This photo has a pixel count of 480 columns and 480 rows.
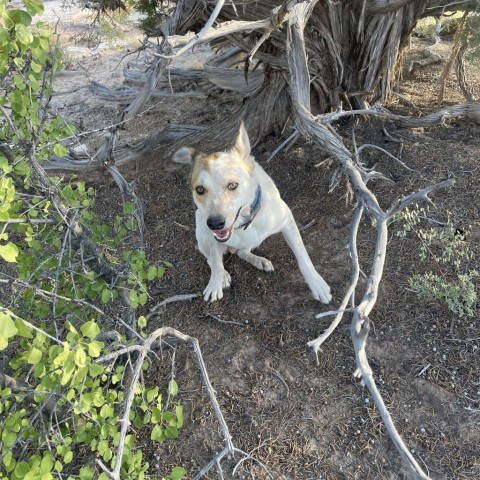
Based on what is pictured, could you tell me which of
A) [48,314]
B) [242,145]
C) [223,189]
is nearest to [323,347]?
[223,189]

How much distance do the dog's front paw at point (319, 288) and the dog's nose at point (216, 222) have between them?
2.93 feet

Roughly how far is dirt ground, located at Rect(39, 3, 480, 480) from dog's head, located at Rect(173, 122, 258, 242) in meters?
0.76

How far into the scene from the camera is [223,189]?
313 centimetres

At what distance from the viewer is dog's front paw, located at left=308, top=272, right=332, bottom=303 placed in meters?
3.44

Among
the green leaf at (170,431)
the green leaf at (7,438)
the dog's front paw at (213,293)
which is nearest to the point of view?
the green leaf at (7,438)

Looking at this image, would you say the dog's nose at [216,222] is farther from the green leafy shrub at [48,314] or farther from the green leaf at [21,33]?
the green leaf at [21,33]

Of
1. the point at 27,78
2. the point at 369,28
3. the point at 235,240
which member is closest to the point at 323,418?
the point at 235,240

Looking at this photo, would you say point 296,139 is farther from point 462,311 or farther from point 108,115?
point 108,115

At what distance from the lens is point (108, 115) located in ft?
22.9

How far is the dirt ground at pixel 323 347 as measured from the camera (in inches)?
106

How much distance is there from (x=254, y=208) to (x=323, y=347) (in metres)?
1.08

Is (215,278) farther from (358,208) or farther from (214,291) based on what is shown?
(358,208)

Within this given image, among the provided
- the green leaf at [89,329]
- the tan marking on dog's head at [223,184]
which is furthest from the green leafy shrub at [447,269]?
the green leaf at [89,329]

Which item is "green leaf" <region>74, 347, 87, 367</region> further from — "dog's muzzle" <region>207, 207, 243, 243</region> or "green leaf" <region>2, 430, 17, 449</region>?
"dog's muzzle" <region>207, 207, 243, 243</region>
